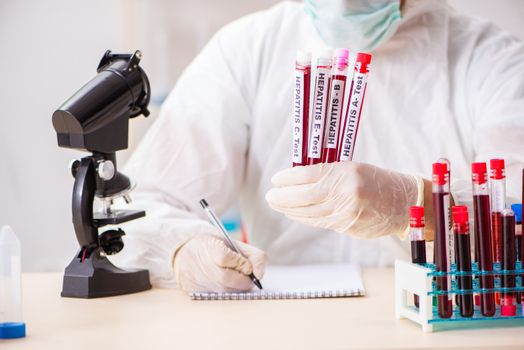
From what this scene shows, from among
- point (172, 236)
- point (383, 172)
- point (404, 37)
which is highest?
point (404, 37)

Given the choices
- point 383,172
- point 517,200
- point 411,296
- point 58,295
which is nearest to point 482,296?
point 411,296

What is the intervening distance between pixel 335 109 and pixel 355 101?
0.03 m

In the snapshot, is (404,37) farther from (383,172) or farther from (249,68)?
(383,172)

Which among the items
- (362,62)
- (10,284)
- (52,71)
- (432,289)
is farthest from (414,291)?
(52,71)

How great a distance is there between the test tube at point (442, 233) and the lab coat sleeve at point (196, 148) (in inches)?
23.5

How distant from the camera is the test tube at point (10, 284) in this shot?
3.20 ft

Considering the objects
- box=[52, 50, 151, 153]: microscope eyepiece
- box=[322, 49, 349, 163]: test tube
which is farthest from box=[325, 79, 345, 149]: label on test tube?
box=[52, 50, 151, 153]: microscope eyepiece

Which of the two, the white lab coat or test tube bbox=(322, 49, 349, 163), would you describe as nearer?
test tube bbox=(322, 49, 349, 163)

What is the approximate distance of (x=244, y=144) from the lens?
5.89 ft

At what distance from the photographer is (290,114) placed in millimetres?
1767

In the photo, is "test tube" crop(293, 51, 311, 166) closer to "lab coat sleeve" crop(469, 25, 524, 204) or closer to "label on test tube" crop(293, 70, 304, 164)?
"label on test tube" crop(293, 70, 304, 164)

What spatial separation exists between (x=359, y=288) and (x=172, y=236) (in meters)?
0.40

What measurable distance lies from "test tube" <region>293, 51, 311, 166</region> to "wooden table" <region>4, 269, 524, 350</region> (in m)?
0.27

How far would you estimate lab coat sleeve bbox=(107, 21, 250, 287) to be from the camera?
1574 mm
